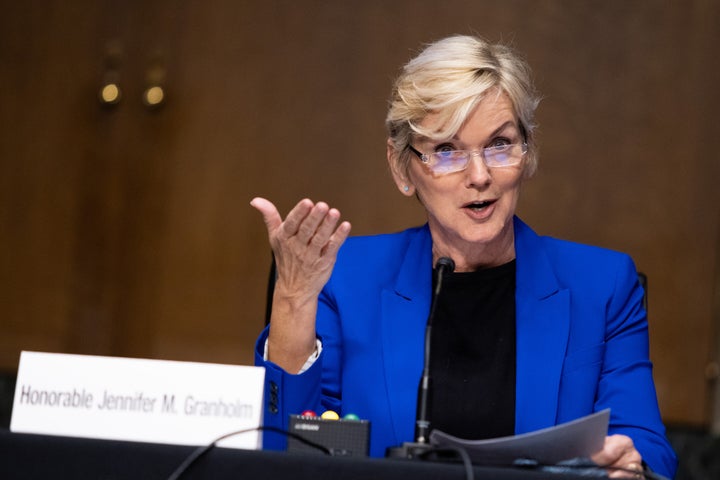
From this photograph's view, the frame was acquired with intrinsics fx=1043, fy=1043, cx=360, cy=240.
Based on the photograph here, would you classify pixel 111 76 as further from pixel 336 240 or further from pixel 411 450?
pixel 411 450

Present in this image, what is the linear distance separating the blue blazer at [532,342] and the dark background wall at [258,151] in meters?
1.49

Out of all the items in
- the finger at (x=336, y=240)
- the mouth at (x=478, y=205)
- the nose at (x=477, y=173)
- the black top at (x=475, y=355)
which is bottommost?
the black top at (x=475, y=355)

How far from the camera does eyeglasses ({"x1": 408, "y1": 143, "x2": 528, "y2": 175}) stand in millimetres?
2162

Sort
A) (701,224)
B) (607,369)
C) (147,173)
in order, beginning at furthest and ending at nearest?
(147,173) < (701,224) < (607,369)

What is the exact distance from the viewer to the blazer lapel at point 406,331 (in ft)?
6.92

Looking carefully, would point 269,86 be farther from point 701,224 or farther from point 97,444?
point 97,444

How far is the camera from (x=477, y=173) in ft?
7.00

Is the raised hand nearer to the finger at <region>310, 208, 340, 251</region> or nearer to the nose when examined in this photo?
the finger at <region>310, 208, 340, 251</region>

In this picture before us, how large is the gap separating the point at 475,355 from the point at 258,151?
189 cm

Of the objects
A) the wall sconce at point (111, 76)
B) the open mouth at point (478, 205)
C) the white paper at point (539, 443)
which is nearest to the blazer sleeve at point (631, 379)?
the open mouth at point (478, 205)

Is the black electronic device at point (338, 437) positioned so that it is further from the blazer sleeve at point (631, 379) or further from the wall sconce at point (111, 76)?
the wall sconce at point (111, 76)

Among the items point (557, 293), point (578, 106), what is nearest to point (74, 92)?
point (578, 106)

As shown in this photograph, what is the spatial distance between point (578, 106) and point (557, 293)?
168cm

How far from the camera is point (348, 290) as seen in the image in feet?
7.48
